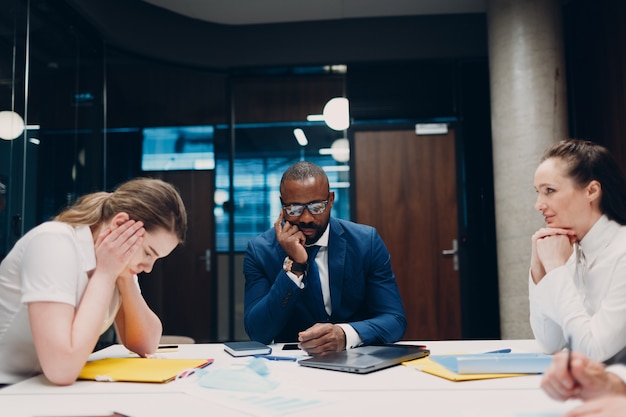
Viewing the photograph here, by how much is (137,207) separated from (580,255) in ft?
4.56

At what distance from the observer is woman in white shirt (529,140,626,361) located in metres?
1.49

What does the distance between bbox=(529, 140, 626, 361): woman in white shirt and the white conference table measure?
29 cm

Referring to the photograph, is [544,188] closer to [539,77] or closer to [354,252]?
[354,252]

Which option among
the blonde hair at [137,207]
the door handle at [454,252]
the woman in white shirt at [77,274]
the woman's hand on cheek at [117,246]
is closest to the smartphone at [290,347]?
the woman in white shirt at [77,274]

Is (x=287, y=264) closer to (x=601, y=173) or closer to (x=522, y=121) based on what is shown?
(x=601, y=173)

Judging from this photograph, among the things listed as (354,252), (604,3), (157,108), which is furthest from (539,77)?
(157,108)

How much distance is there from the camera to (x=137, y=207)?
1.58m

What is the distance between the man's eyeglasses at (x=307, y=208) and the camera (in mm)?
2309

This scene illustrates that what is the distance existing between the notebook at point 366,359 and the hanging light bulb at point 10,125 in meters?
2.70

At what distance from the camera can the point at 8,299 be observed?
146 cm

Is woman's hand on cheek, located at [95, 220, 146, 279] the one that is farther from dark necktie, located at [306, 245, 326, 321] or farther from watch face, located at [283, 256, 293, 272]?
dark necktie, located at [306, 245, 326, 321]

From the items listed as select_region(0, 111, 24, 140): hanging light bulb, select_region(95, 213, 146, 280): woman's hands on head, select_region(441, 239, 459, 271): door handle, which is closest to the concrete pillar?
select_region(441, 239, 459, 271): door handle

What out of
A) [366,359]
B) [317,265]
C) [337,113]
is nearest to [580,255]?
[366,359]

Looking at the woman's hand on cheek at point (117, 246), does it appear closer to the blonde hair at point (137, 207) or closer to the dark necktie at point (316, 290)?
the blonde hair at point (137, 207)
